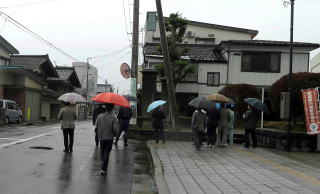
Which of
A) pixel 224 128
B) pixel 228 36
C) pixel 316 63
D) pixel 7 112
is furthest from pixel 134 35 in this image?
pixel 316 63

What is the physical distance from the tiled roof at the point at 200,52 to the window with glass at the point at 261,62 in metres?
1.69

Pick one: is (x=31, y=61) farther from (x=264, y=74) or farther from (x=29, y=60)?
(x=264, y=74)

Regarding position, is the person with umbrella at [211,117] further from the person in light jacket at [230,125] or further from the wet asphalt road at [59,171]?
the wet asphalt road at [59,171]

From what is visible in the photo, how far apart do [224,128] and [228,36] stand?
86.4 feet

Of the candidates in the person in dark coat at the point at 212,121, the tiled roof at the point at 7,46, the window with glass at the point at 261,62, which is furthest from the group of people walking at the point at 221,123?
the tiled roof at the point at 7,46

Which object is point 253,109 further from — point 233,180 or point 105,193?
point 105,193

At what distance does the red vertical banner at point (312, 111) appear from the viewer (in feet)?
43.1

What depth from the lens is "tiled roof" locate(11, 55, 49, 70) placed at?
40.2 metres

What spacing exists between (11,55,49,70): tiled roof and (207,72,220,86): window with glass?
20.1 meters

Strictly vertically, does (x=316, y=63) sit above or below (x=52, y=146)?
above

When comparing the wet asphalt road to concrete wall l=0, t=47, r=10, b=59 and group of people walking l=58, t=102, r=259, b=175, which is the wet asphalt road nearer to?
group of people walking l=58, t=102, r=259, b=175

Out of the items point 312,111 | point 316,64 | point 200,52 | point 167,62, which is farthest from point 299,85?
point 316,64

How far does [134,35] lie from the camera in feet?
61.4

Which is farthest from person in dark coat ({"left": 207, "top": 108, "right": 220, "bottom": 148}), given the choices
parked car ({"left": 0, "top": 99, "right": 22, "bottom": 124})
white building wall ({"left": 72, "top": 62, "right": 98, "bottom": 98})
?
white building wall ({"left": 72, "top": 62, "right": 98, "bottom": 98})
